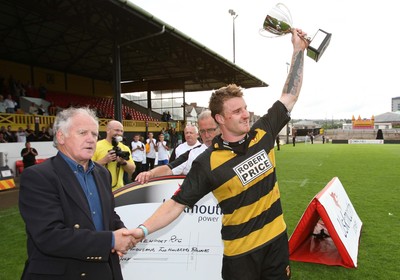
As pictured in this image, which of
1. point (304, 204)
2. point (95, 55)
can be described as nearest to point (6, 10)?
point (95, 55)

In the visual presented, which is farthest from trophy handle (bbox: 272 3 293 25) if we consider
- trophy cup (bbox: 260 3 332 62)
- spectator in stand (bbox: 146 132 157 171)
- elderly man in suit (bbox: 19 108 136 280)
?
spectator in stand (bbox: 146 132 157 171)

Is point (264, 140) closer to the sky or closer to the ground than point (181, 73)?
closer to the ground

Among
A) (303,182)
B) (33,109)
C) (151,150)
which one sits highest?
(33,109)

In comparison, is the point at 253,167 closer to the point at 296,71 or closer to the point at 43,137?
the point at 296,71

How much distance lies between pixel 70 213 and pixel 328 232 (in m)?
3.41

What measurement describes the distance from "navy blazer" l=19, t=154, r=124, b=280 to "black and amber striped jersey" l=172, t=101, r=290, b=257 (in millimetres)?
644

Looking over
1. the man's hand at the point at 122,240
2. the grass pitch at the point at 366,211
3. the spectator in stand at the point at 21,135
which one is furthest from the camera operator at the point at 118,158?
the spectator in stand at the point at 21,135

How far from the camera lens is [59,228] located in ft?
5.75

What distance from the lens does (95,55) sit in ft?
72.1

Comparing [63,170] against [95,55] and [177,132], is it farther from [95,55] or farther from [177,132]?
[177,132]

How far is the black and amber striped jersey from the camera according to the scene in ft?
7.04

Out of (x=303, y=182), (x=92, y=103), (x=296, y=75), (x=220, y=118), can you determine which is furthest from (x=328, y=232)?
(x=92, y=103)

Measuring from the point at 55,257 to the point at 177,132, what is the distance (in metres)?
25.5

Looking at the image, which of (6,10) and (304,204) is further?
(6,10)
